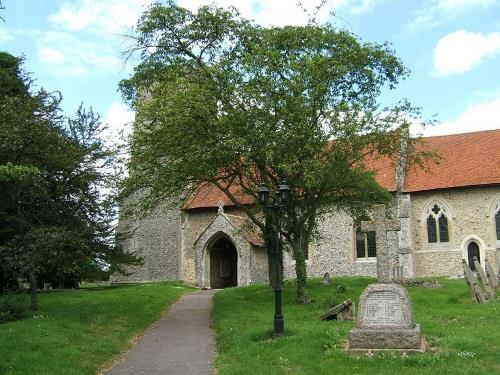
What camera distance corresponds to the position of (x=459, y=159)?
96.7ft

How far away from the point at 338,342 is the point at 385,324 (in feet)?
3.11

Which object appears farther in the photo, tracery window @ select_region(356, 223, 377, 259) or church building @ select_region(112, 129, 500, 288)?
tracery window @ select_region(356, 223, 377, 259)

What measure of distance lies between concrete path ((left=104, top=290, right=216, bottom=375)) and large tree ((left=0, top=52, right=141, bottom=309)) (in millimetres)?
3282

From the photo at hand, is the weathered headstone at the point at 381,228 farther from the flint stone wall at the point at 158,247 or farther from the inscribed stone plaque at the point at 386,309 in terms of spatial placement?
the flint stone wall at the point at 158,247

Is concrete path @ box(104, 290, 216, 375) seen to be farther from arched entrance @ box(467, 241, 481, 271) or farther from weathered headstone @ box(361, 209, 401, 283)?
arched entrance @ box(467, 241, 481, 271)

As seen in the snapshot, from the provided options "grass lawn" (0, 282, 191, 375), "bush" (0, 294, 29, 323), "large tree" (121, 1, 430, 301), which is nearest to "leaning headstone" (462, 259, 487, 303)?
"large tree" (121, 1, 430, 301)

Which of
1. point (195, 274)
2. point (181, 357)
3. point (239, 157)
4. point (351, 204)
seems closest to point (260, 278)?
point (195, 274)

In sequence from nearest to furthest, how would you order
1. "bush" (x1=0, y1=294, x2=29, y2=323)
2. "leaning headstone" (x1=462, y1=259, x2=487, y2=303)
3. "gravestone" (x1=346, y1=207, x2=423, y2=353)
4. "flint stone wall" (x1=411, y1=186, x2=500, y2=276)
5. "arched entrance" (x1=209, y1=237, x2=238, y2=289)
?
"gravestone" (x1=346, y1=207, x2=423, y2=353) → "bush" (x1=0, y1=294, x2=29, y2=323) → "leaning headstone" (x1=462, y1=259, x2=487, y2=303) → "flint stone wall" (x1=411, y1=186, x2=500, y2=276) → "arched entrance" (x1=209, y1=237, x2=238, y2=289)

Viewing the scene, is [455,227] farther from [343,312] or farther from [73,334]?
[73,334]

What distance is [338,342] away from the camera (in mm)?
10172

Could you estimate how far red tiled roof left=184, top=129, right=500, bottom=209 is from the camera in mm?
27562

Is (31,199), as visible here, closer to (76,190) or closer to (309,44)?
(76,190)

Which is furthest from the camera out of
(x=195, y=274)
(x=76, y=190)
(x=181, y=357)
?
(x=195, y=274)

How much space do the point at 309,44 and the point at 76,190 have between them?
348 inches
